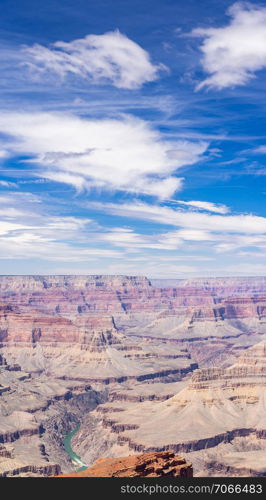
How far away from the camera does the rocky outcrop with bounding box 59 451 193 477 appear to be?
9746 centimetres

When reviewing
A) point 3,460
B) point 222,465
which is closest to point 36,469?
point 3,460

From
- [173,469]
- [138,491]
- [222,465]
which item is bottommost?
[222,465]

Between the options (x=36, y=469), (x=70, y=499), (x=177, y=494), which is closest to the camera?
(x=70, y=499)

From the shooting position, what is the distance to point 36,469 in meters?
193

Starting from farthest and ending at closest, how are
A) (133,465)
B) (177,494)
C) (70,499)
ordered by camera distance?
(133,465)
(177,494)
(70,499)

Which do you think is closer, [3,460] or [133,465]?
[133,465]

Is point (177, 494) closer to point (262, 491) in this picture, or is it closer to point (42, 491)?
point (262, 491)

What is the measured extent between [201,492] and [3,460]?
154 metres

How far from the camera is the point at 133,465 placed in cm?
10056

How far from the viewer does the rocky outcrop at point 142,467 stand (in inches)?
3837

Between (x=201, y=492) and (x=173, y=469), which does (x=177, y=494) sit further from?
(x=173, y=469)

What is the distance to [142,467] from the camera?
101062mm

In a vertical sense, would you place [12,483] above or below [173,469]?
above

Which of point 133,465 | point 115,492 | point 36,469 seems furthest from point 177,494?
point 36,469
